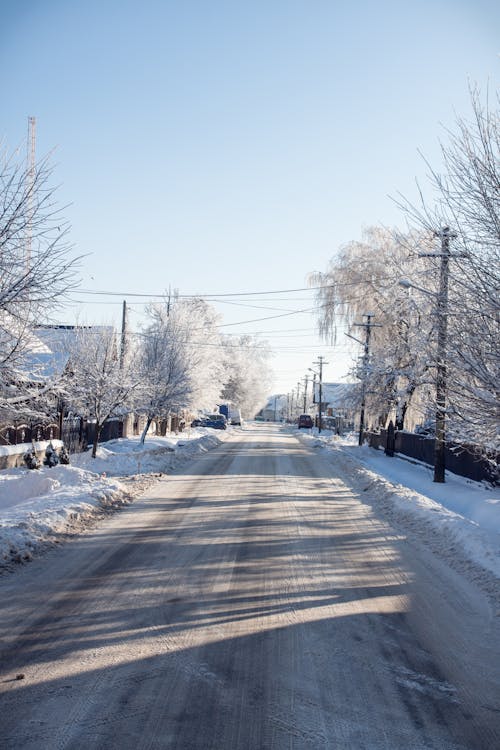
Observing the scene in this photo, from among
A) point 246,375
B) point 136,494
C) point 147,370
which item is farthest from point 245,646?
point 246,375

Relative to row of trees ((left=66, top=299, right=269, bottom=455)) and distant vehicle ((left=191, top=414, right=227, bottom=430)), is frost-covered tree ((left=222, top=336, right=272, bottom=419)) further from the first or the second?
row of trees ((left=66, top=299, right=269, bottom=455))

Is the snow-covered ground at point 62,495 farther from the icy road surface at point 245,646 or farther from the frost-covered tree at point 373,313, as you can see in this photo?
the frost-covered tree at point 373,313

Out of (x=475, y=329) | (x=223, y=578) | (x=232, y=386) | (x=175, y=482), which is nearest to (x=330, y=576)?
(x=223, y=578)

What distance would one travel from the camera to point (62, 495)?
43.1 feet

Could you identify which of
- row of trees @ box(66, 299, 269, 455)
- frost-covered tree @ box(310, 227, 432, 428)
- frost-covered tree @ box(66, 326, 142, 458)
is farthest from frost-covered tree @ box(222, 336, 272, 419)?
frost-covered tree @ box(66, 326, 142, 458)

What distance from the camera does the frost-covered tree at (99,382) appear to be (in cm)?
2316

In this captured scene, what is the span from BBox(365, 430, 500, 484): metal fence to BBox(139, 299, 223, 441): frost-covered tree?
1170 cm

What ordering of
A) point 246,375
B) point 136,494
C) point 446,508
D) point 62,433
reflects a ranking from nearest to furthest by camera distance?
point 446,508 < point 136,494 < point 62,433 < point 246,375

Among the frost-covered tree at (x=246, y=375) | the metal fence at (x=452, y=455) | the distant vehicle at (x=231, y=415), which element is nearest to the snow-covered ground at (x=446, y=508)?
the metal fence at (x=452, y=455)

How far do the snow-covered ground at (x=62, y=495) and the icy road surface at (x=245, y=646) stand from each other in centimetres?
51

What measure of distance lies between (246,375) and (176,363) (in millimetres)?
55027

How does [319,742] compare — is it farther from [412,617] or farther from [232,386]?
[232,386]

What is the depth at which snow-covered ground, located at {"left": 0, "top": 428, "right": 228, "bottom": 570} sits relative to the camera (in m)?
8.92

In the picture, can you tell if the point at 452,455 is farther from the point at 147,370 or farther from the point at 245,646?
the point at 245,646
